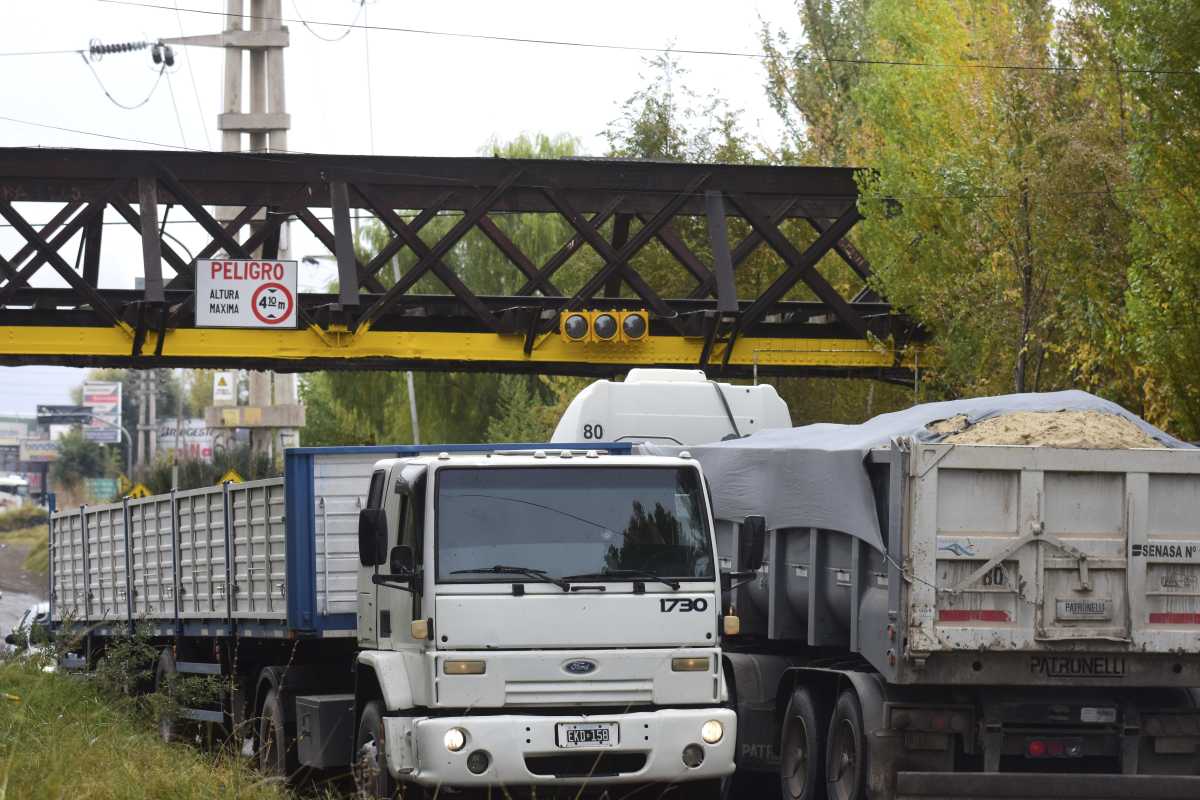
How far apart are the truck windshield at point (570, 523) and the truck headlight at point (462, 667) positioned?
1.56ft

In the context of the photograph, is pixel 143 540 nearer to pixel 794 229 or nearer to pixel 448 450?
pixel 448 450

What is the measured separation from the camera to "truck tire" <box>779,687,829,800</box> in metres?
12.3

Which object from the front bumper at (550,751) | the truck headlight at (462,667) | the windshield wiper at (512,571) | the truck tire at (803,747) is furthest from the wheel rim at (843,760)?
the truck headlight at (462,667)

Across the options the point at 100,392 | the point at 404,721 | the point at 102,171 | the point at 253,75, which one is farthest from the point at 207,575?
the point at 100,392

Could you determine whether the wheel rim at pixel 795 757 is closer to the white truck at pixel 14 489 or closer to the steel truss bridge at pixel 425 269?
the steel truss bridge at pixel 425 269

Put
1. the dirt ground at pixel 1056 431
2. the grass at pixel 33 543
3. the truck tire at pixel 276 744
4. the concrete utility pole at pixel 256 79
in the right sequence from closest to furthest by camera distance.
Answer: the dirt ground at pixel 1056 431, the truck tire at pixel 276 744, the concrete utility pole at pixel 256 79, the grass at pixel 33 543

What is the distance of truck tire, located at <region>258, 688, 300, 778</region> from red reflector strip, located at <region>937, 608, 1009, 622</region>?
5437 mm

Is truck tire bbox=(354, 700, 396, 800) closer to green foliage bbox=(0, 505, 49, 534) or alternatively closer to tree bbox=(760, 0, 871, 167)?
tree bbox=(760, 0, 871, 167)

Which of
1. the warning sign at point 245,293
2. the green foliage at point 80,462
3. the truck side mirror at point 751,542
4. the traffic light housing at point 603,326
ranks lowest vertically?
the green foliage at point 80,462

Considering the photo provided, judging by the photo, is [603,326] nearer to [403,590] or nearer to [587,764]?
[403,590]

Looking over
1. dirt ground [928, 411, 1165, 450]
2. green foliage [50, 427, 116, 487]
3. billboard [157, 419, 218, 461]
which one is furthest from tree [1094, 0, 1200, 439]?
green foliage [50, 427, 116, 487]

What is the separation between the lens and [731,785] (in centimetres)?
1519

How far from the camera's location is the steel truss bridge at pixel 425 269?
86.8ft

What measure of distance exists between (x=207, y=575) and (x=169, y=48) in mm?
30192
